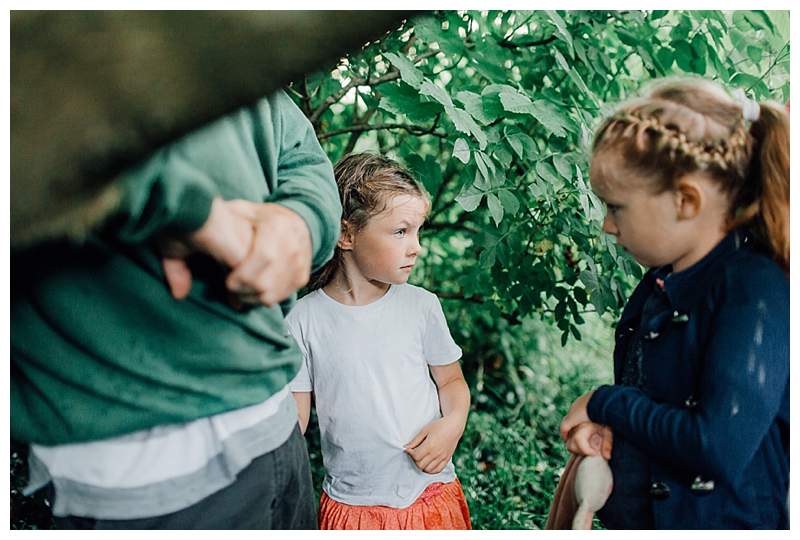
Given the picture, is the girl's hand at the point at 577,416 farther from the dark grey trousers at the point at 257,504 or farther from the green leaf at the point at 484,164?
the green leaf at the point at 484,164

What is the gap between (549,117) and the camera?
225cm

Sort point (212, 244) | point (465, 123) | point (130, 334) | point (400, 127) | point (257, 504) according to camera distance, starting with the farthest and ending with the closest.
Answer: point (400, 127)
point (465, 123)
point (257, 504)
point (130, 334)
point (212, 244)

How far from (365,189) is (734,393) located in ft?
3.86

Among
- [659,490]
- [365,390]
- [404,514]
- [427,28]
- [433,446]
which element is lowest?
[404,514]

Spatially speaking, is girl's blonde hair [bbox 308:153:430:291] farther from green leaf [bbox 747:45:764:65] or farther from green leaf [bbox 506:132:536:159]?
green leaf [bbox 747:45:764:65]

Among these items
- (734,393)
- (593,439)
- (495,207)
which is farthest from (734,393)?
(495,207)

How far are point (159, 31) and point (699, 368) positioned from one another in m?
1.11

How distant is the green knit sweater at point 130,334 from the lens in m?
1.34

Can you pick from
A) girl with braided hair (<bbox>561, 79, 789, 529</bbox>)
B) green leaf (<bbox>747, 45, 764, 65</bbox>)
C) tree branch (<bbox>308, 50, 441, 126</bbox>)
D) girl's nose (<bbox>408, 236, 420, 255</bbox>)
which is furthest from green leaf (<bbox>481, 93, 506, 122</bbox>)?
green leaf (<bbox>747, 45, 764, 65</bbox>)

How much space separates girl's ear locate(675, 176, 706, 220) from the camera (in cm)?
152

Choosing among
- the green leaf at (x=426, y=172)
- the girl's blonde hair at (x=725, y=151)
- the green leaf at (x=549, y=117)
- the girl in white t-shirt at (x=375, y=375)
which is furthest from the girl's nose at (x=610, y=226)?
the green leaf at (x=426, y=172)

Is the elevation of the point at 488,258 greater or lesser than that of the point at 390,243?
lesser

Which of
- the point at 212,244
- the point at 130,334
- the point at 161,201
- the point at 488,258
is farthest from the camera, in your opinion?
the point at 488,258

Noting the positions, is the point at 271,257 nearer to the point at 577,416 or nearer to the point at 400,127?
the point at 577,416
